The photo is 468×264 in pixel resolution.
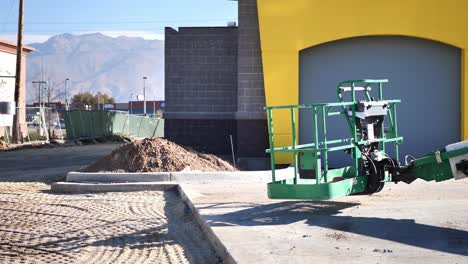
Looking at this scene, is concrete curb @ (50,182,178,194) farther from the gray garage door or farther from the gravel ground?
the gray garage door

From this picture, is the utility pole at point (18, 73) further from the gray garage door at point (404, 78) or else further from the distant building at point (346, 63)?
the gray garage door at point (404, 78)

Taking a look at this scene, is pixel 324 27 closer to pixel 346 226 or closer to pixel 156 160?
pixel 156 160

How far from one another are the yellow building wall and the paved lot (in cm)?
548

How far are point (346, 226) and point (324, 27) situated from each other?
376 inches

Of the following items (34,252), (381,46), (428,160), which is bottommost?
A: (34,252)

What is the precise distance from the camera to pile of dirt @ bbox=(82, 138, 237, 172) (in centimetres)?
1491

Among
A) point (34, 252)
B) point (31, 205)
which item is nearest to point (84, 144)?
point (31, 205)

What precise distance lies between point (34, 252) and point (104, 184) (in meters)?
5.72

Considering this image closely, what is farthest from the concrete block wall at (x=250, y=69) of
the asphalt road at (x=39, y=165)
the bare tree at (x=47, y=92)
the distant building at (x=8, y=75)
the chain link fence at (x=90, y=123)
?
the bare tree at (x=47, y=92)

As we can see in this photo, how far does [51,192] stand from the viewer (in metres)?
14.1

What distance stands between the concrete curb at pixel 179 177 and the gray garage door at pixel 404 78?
348cm

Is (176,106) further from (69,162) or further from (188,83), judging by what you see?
(69,162)

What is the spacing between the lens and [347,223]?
27.8 feet

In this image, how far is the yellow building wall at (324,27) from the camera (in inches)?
658
